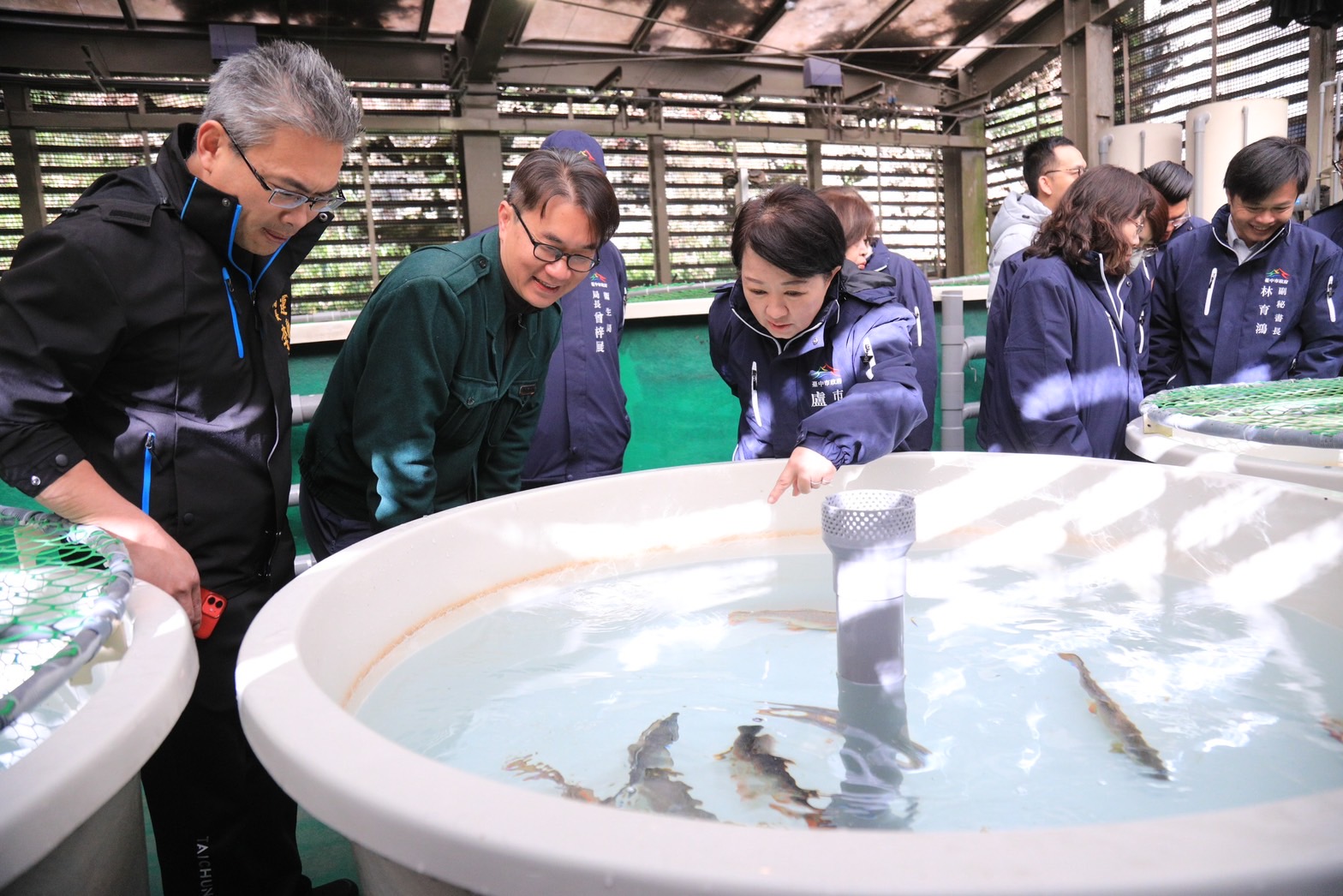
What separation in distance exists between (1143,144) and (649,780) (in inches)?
220

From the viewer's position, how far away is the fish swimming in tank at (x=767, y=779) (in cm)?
92

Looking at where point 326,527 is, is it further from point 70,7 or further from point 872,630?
point 70,7

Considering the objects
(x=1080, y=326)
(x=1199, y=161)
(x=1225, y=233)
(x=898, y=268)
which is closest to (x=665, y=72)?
(x=1199, y=161)

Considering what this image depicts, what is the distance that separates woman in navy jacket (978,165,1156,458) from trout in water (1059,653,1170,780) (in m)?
1.35

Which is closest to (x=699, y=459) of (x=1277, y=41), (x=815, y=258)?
(x=815, y=258)

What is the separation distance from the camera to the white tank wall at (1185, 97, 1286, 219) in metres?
4.78

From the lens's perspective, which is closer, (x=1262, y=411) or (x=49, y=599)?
(x=49, y=599)

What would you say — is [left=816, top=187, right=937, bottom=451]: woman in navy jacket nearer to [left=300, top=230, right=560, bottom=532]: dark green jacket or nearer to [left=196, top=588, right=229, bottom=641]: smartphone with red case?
[left=300, top=230, right=560, bottom=532]: dark green jacket

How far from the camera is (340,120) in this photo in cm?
145

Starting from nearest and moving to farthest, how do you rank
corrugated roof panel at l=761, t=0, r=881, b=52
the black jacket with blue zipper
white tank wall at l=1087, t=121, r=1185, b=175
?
the black jacket with blue zipper < white tank wall at l=1087, t=121, r=1185, b=175 < corrugated roof panel at l=761, t=0, r=881, b=52

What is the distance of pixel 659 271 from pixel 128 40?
189 inches

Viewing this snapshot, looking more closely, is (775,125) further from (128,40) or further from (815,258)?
(815,258)

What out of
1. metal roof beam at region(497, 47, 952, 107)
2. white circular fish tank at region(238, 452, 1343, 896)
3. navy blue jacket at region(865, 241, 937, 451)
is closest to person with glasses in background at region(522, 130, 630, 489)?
white circular fish tank at region(238, 452, 1343, 896)

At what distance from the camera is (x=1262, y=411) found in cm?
171
